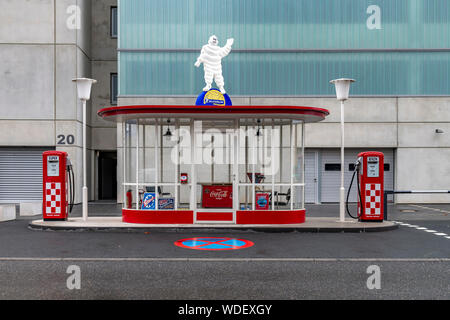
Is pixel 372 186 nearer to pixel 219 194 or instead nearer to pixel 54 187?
pixel 219 194

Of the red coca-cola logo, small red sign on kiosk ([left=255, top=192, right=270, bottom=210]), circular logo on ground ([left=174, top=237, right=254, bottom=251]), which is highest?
the red coca-cola logo

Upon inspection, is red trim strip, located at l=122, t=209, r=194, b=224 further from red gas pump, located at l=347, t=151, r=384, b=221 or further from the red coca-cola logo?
red gas pump, located at l=347, t=151, r=384, b=221

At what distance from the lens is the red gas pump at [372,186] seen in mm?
12055

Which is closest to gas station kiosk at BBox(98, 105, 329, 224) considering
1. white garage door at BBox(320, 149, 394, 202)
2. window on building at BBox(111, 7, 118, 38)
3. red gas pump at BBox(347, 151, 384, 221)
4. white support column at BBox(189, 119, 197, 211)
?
white support column at BBox(189, 119, 197, 211)

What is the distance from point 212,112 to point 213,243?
11.6 feet

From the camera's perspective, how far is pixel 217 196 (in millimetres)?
12250

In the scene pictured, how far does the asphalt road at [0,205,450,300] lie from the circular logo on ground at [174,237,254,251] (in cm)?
24

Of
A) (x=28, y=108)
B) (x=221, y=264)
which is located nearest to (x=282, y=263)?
(x=221, y=264)

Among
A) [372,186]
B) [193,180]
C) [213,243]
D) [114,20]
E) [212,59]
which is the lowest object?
[213,243]

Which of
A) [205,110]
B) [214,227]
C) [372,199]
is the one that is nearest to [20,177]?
[205,110]

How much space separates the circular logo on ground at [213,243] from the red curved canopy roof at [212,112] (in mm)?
3251

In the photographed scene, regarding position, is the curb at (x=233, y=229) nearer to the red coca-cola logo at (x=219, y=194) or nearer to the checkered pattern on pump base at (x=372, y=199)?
the checkered pattern on pump base at (x=372, y=199)

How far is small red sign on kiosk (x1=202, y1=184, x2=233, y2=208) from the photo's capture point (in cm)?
1217

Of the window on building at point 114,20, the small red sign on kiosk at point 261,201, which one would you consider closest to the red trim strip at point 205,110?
the small red sign on kiosk at point 261,201
